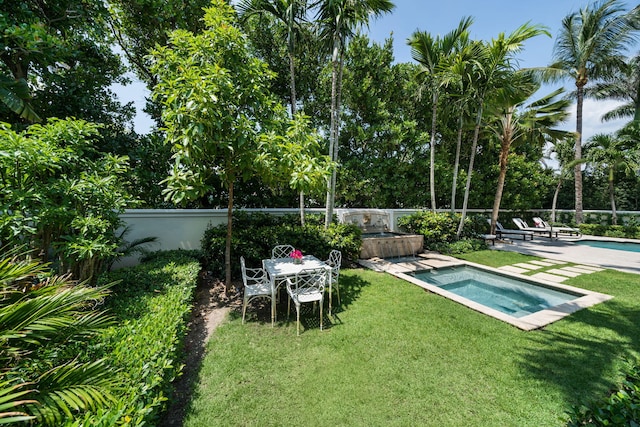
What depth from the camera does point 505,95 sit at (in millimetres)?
9164

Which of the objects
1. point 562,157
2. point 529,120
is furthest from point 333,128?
point 562,157

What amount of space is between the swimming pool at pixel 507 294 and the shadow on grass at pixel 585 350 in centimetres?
26

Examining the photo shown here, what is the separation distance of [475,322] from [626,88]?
934 inches

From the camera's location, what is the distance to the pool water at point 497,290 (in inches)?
205

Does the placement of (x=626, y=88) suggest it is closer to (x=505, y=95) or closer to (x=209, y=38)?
(x=505, y=95)

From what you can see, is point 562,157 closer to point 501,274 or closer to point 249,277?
point 501,274

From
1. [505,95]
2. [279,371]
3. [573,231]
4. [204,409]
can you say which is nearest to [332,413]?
[279,371]

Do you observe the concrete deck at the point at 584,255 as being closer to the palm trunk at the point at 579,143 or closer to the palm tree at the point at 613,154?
the palm trunk at the point at 579,143

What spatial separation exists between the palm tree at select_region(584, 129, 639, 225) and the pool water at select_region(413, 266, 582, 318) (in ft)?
47.2

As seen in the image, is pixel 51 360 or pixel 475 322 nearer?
pixel 51 360

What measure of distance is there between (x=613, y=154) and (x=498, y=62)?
1275 centimetres

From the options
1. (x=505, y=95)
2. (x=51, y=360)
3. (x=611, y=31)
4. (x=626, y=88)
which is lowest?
(x=51, y=360)

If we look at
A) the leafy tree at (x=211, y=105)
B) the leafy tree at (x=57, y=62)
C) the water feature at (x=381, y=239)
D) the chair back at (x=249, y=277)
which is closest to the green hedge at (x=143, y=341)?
the chair back at (x=249, y=277)

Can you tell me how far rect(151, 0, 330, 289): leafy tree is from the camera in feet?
Answer: 12.5
